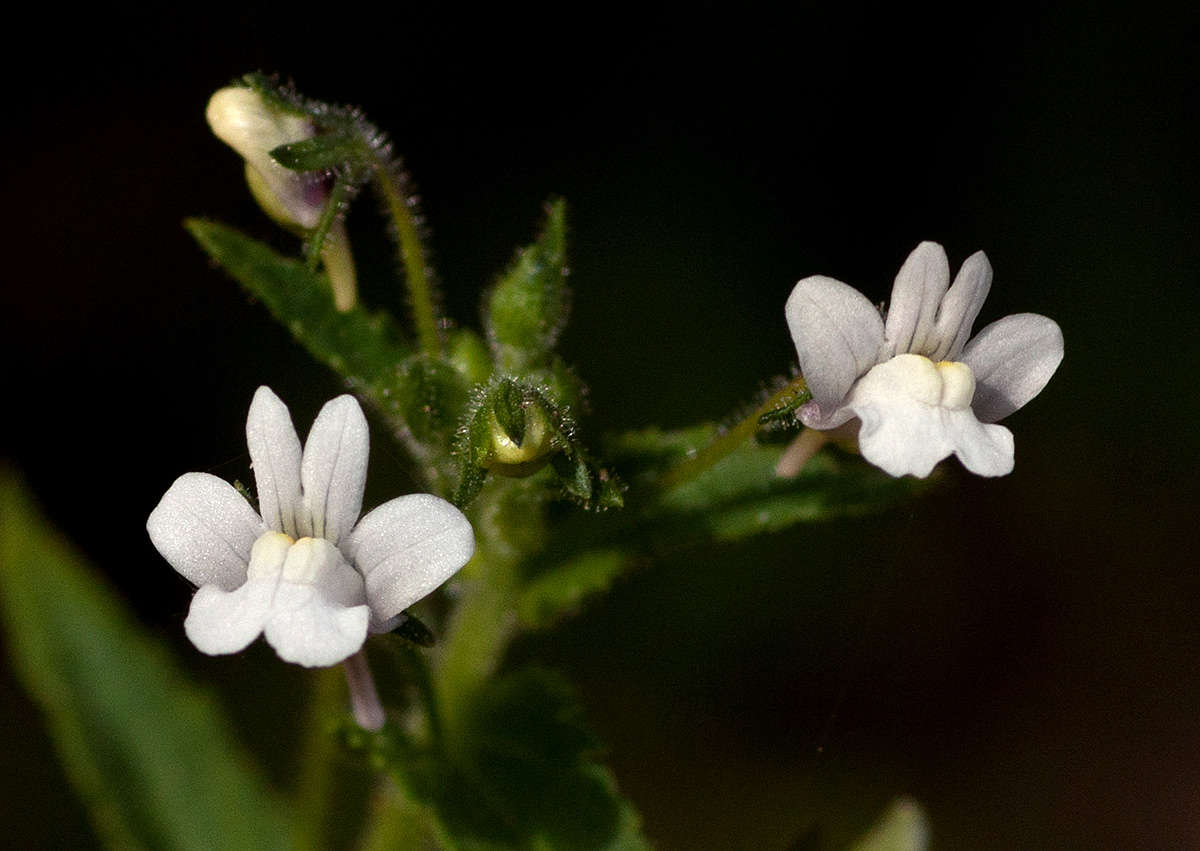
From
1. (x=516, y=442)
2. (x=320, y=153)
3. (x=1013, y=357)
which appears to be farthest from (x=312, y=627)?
(x=1013, y=357)

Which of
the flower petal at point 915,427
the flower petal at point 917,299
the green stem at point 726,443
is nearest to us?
the flower petal at point 915,427

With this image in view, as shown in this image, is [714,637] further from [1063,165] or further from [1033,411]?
[1063,165]

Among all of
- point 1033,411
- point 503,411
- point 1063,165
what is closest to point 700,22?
point 1063,165

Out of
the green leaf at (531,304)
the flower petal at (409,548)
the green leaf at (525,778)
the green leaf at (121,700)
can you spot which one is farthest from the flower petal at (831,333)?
the green leaf at (121,700)

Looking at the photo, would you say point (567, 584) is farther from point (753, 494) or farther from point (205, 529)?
point (205, 529)

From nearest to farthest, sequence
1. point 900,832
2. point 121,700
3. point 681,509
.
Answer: point 681,509
point 900,832
point 121,700

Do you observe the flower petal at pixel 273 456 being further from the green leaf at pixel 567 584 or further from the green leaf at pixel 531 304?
the green leaf at pixel 567 584
